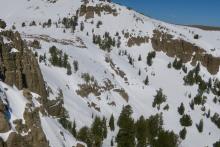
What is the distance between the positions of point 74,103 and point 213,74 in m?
68.0

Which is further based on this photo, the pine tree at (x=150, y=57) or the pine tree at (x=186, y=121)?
the pine tree at (x=150, y=57)

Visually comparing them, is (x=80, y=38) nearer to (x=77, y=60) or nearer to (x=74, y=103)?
(x=77, y=60)

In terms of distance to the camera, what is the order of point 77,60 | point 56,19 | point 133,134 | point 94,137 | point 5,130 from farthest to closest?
1. point 56,19
2. point 77,60
3. point 133,134
4. point 94,137
5. point 5,130

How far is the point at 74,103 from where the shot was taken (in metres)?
88.1

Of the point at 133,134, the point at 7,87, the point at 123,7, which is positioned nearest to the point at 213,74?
the point at 123,7

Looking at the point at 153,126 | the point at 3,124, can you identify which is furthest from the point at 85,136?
the point at 3,124

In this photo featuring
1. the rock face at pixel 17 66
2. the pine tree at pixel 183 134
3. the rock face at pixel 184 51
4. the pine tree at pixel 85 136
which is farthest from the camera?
the rock face at pixel 184 51

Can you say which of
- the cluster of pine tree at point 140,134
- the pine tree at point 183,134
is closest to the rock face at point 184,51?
the pine tree at point 183,134

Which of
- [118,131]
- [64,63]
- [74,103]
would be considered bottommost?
[118,131]

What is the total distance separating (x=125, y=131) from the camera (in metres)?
86.4

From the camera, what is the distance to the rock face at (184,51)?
143375 millimetres

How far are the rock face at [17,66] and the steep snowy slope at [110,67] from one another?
8.60 meters

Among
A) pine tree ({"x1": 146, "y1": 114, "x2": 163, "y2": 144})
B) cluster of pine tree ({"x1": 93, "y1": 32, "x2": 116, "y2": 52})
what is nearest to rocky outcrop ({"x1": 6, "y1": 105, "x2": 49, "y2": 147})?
pine tree ({"x1": 146, "y1": 114, "x2": 163, "y2": 144})

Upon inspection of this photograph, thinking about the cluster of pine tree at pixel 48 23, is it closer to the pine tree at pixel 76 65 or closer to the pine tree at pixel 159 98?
the pine tree at pixel 76 65
